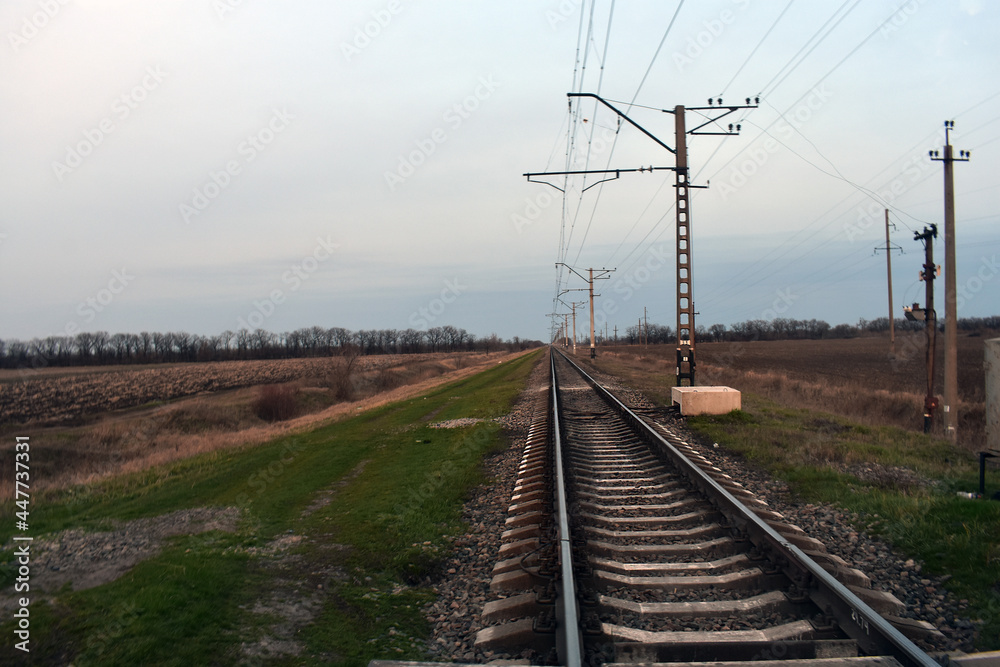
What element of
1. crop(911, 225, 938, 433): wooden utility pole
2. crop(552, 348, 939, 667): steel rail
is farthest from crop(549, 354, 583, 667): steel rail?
crop(911, 225, 938, 433): wooden utility pole

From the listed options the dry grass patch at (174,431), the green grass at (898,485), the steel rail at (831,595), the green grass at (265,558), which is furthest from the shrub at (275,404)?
the steel rail at (831,595)

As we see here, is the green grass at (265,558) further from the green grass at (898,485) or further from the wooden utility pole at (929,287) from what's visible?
the wooden utility pole at (929,287)

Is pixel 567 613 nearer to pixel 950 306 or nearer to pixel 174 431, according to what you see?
pixel 950 306

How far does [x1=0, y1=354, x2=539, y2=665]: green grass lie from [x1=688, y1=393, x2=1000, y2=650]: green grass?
4.13 meters

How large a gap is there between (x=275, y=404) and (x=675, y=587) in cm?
3195

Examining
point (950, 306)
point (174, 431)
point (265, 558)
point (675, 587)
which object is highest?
point (950, 306)

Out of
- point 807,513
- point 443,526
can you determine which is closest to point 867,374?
point 807,513

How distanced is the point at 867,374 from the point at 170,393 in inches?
2025

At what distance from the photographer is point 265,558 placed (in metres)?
5.79

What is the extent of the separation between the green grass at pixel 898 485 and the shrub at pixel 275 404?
2545cm

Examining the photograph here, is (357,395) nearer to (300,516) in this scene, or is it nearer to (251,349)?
(300,516)

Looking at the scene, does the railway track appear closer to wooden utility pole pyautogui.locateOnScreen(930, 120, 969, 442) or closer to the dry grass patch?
the dry grass patch

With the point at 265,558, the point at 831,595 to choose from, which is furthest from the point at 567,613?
the point at 265,558

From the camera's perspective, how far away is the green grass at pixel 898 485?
4.72 m
